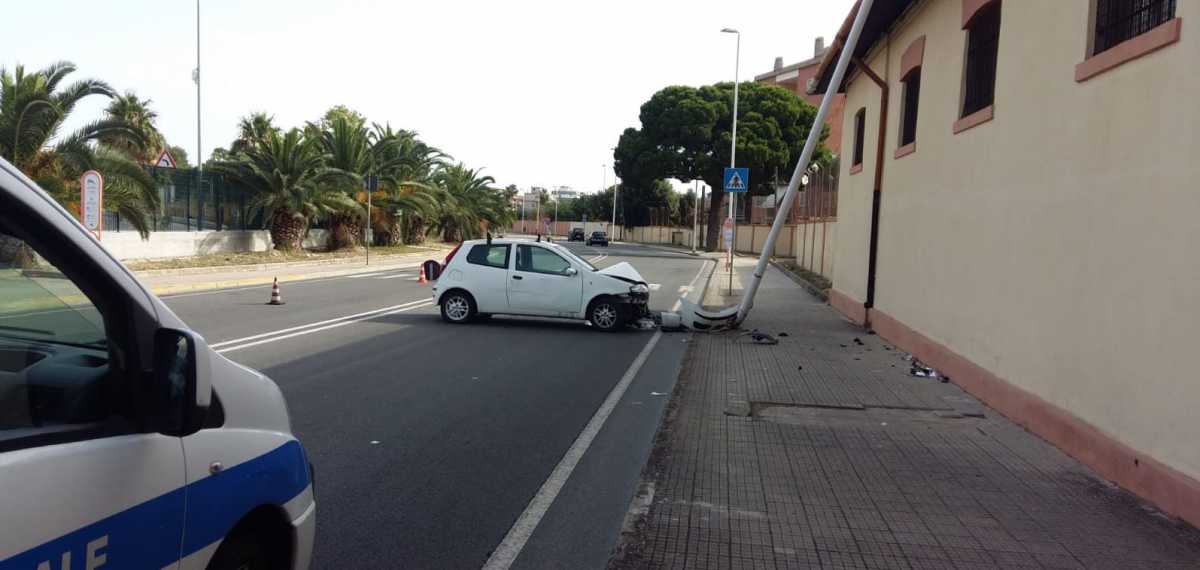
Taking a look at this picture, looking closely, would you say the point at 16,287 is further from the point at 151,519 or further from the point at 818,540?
the point at 818,540

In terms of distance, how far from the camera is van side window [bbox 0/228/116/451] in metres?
2.23

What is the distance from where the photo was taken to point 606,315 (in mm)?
14438

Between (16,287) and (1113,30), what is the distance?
7363 mm

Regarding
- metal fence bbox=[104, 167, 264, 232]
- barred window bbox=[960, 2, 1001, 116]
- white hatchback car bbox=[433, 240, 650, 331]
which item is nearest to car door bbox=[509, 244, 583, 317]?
white hatchback car bbox=[433, 240, 650, 331]

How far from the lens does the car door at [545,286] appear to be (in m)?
14.5

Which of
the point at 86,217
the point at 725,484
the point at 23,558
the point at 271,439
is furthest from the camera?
the point at 86,217

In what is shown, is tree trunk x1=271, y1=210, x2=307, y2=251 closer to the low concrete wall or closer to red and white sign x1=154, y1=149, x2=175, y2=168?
the low concrete wall

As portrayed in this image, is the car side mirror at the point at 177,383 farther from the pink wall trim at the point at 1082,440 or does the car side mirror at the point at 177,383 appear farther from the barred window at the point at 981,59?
the barred window at the point at 981,59

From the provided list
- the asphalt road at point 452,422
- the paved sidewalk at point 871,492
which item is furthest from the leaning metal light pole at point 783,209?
the paved sidewalk at point 871,492

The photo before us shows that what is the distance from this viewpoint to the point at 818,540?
483cm

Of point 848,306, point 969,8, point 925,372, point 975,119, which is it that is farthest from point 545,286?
point 969,8

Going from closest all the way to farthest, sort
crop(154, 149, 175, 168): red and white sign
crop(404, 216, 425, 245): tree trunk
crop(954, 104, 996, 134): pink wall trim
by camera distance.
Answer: crop(954, 104, 996, 134): pink wall trim < crop(154, 149, 175, 168): red and white sign < crop(404, 216, 425, 245): tree trunk

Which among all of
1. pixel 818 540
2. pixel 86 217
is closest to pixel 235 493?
pixel 818 540

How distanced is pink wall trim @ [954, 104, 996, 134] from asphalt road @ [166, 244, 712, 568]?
4372 millimetres
